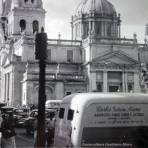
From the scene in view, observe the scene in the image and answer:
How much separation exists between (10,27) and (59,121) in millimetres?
66502

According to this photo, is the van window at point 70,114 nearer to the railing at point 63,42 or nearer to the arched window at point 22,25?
the railing at point 63,42

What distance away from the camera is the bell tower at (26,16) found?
75.0 m

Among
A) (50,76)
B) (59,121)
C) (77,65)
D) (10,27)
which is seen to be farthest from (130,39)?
(59,121)

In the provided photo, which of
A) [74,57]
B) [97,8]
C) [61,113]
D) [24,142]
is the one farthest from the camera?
[97,8]

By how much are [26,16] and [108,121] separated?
65457mm

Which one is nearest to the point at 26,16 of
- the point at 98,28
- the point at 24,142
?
the point at 98,28

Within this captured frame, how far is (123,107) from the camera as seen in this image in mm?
11453

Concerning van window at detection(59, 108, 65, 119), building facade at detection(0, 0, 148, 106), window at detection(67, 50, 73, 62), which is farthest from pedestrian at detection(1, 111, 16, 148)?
window at detection(67, 50, 73, 62)

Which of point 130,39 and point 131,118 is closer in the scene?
point 131,118

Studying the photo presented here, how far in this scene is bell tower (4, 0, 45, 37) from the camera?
75000 mm

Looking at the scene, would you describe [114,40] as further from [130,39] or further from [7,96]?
[7,96]

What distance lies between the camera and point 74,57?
72812mm

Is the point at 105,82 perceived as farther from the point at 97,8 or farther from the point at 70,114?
the point at 70,114

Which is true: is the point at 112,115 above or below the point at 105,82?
below
